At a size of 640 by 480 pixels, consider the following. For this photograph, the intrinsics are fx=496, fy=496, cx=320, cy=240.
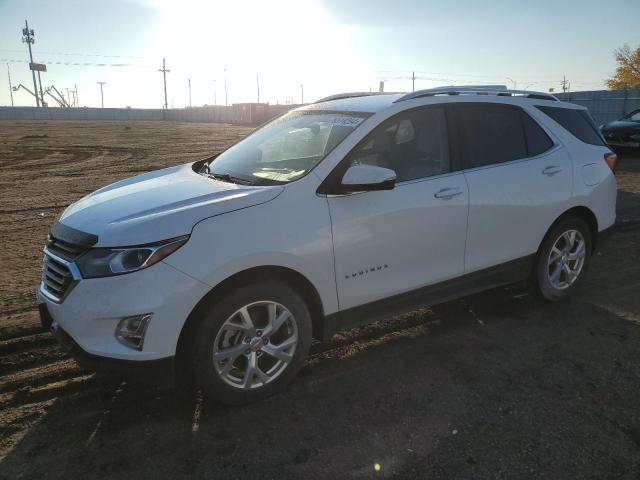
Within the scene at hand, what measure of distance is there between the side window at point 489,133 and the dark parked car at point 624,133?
12932 millimetres

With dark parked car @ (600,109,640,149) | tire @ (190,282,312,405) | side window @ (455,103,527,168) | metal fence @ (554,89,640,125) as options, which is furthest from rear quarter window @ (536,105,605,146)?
metal fence @ (554,89,640,125)

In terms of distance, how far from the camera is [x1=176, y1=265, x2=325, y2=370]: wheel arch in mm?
2674

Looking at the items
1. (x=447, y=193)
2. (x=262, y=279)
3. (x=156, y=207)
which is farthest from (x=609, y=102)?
(x=156, y=207)

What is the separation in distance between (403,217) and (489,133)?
1228 mm

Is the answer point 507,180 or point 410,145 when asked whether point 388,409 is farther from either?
point 507,180

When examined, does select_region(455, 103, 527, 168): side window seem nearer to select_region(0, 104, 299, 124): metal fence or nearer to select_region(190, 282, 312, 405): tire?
select_region(190, 282, 312, 405): tire

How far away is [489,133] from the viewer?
12.8 feet

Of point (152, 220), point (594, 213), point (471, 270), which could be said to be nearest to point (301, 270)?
point (152, 220)

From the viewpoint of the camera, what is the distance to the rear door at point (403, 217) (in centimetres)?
306

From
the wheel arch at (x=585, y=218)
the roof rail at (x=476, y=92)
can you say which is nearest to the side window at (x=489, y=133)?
the roof rail at (x=476, y=92)

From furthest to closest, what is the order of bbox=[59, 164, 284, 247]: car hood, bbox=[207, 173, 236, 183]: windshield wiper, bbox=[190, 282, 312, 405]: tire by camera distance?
bbox=[207, 173, 236, 183]: windshield wiper
bbox=[190, 282, 312, 405]: tire
bbox=[59, 164, 284, 247]: car hood

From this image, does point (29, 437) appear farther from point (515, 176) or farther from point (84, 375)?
point (515, 176)

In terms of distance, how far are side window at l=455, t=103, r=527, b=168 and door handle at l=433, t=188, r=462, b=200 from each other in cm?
31

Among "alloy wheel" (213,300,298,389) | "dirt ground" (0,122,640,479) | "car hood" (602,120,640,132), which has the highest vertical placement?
"car hood" (602,120,640,132)
